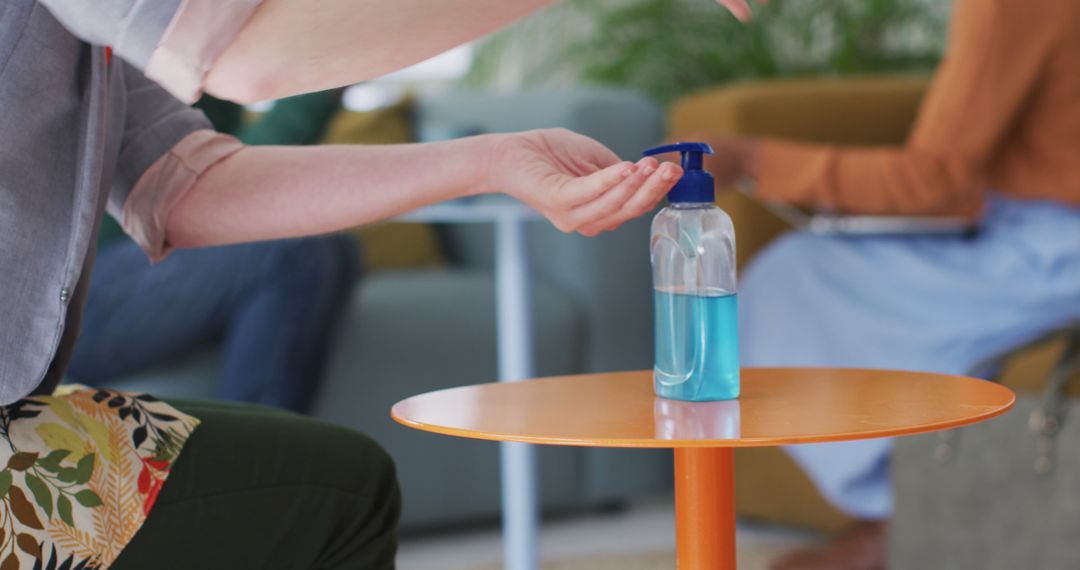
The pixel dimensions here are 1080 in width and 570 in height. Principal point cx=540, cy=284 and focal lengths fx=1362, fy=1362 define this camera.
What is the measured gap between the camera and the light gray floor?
7.10ft

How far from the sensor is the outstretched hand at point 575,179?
76 cm

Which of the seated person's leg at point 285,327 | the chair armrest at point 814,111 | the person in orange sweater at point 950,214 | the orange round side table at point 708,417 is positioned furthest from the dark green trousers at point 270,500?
the chair armrest at point 814,111

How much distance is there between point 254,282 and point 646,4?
4.96 feet

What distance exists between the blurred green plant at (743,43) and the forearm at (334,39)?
242cm

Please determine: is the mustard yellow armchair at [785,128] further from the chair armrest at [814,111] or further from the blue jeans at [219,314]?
the blue jeans at [219,314]

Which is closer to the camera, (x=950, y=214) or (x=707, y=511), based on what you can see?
(x=707, y=511)

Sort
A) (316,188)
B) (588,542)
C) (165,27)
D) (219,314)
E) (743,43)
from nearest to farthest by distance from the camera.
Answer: (165,27), (316,188), (219,314), (588,542), (743,43)

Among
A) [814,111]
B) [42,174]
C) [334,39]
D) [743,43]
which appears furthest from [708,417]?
[743,43]

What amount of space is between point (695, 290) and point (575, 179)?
0.32 ft

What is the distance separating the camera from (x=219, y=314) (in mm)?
2006

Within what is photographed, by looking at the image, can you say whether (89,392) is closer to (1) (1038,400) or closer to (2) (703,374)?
(2) (703,374)

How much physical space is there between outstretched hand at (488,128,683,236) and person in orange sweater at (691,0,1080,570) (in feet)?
3.67

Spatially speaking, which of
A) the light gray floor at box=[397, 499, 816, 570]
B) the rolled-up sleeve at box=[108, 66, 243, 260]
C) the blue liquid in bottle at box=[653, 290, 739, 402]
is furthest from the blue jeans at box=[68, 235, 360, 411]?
the blue liquid in bottle at box=[653, 290, 739, 402]

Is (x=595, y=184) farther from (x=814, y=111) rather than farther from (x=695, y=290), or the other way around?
(x=814, y=111)
